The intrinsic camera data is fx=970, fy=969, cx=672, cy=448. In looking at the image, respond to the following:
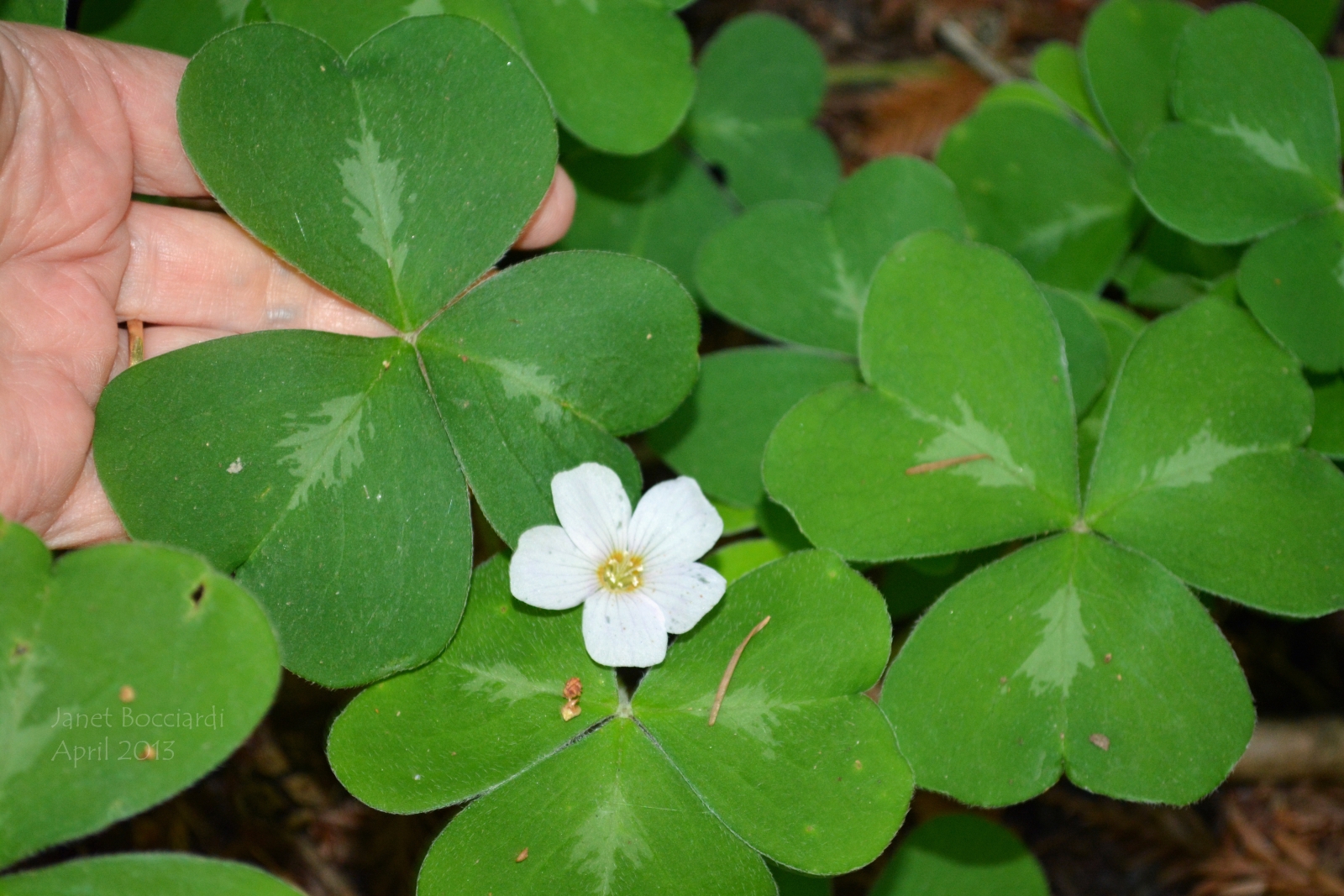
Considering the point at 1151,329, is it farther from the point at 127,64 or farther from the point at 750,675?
the point at 127,64

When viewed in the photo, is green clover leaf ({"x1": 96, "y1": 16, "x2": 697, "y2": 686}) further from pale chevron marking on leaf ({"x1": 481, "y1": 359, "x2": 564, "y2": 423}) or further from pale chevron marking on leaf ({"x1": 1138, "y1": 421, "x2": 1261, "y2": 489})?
pale chevron marking on leaf ({"x1": 1138, "y1": 421, "x2": 1261, "y2": 489})

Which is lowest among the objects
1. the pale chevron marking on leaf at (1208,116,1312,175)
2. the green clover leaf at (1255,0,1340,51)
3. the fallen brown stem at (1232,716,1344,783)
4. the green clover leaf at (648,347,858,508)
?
the fallen brown stem at (1232,716,1344,783)

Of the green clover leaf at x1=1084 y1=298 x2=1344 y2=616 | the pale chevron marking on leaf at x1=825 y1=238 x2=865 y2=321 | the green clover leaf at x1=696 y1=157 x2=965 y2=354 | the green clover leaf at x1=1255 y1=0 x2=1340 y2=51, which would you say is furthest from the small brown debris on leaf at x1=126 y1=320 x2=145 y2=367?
the green clover leaf at x1=1255 y1=0 x2=1340 y2=51

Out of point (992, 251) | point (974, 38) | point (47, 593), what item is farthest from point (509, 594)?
point (974, 38)

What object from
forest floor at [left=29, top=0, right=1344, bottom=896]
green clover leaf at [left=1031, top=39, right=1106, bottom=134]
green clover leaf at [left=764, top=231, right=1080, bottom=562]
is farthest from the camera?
green clover leaf at [left=1031, top=39, right=1106, bottom=134]

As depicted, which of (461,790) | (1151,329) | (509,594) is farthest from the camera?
(1151,329)
